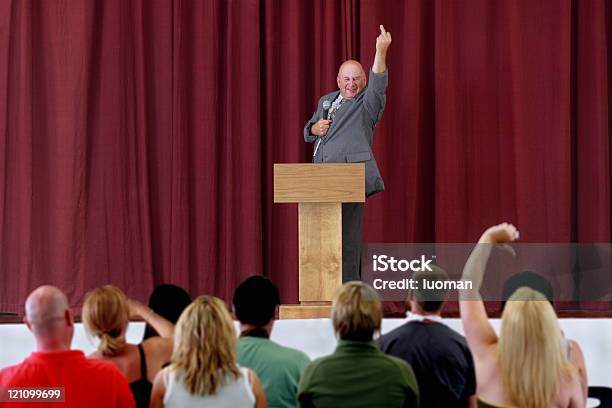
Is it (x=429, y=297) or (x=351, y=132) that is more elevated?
(x=351, y=132)

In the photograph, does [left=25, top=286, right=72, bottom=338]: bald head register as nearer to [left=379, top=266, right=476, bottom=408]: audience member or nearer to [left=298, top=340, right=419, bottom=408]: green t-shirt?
[left=298, top=340, right=419, bottom=408]: green t-shirt

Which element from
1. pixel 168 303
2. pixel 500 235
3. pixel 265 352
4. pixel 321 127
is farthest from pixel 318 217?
pixel 265 352

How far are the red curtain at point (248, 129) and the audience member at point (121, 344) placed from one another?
3.43m

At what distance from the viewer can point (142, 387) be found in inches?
111

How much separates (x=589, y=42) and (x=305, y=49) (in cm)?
209

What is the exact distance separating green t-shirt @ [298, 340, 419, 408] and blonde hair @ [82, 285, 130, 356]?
66 centimetres

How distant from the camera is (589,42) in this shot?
645cm

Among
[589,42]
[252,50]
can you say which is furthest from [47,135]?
[589,42]

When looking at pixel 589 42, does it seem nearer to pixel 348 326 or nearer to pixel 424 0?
pixel 424 0

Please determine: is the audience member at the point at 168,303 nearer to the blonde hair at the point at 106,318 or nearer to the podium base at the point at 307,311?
the blonde hair at the point at 106,318

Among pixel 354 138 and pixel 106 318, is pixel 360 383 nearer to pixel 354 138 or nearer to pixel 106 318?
pixel 106 318

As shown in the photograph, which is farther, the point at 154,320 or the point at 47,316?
the point at 154,320

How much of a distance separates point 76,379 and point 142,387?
38cm

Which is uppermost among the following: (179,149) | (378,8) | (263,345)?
(378,8)
